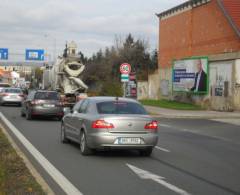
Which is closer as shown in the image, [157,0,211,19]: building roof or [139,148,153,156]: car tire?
[139,148,153,156]: car tire

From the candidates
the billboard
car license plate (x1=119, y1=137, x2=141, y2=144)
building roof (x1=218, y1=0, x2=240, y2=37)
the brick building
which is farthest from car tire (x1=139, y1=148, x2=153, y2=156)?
building roof (x1=218, y1=0, x2=240, y2=37)

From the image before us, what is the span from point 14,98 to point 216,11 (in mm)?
16410

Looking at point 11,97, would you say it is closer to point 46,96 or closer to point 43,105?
point 46,96

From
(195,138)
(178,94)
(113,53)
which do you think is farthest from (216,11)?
(113,53)

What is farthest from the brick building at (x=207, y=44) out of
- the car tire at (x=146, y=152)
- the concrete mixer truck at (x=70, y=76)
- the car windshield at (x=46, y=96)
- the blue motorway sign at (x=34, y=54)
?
the car tire at (x=146, y=152)

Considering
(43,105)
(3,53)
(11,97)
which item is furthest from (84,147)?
(3,53)

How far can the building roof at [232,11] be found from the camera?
40.0 m

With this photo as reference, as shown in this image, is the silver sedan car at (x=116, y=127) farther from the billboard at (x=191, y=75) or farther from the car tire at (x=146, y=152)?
the billboard at (x=191, y=75)

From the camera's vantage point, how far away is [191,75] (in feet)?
138

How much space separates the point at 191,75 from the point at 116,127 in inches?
1171

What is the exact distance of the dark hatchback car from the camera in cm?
2577

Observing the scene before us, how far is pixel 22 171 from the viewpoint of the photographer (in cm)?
1008

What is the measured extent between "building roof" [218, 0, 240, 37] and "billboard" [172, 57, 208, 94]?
3.31 meters

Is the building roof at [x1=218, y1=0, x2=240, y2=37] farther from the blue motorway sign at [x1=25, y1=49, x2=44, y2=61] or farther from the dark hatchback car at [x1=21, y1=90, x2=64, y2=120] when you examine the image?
the blue motorway sign at [x1=25, y1=49, x2=44, y2=61]
